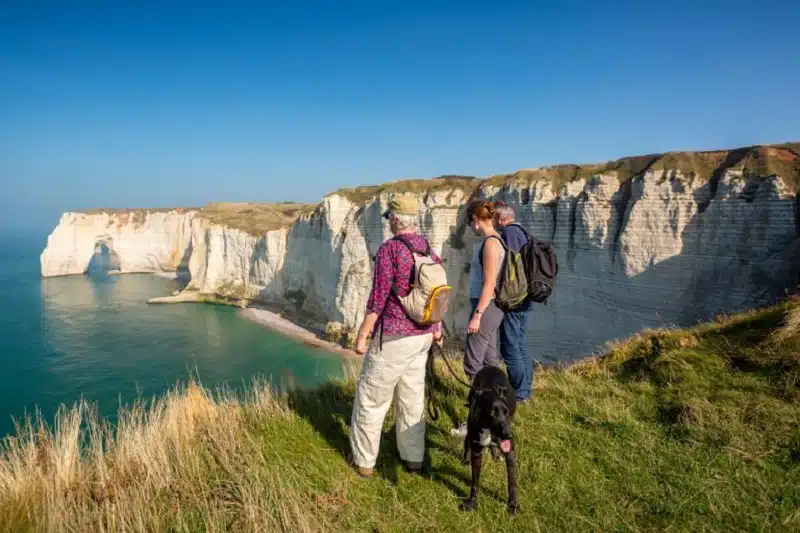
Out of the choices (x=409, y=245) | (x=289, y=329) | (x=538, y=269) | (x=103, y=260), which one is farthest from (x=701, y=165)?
(x=103, y=260)

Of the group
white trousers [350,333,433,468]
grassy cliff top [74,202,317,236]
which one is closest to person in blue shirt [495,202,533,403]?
white trousers [350,333,433,468]

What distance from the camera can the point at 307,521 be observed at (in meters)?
2.84

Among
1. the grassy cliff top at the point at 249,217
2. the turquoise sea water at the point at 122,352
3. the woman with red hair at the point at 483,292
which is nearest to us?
→ the woman with red hair at the point at 483,292

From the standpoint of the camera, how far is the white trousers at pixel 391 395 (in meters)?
3.46

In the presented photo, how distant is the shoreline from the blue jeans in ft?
77.0

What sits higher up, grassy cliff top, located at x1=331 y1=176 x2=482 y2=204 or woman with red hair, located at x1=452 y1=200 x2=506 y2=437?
grassy cliff top, located at x1=331 y1=176 x2=482 y2=204

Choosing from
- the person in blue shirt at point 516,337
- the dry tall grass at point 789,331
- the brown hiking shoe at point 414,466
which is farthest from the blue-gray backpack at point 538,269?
the dry tall grass at point 789,331

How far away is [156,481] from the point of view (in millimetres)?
3568

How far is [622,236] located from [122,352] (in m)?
34.4

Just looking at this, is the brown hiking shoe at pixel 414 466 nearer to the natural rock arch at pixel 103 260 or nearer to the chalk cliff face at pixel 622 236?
the chalk cliff face at pixel 622 236

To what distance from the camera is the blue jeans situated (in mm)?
4879

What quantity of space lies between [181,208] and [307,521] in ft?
259

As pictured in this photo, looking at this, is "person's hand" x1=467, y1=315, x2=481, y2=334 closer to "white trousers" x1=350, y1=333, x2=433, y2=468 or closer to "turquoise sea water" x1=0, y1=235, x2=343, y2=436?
"white trousers" x1=350, y1=333, x2=433, y2=468

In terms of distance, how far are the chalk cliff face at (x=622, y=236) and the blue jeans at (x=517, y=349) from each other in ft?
28.2
